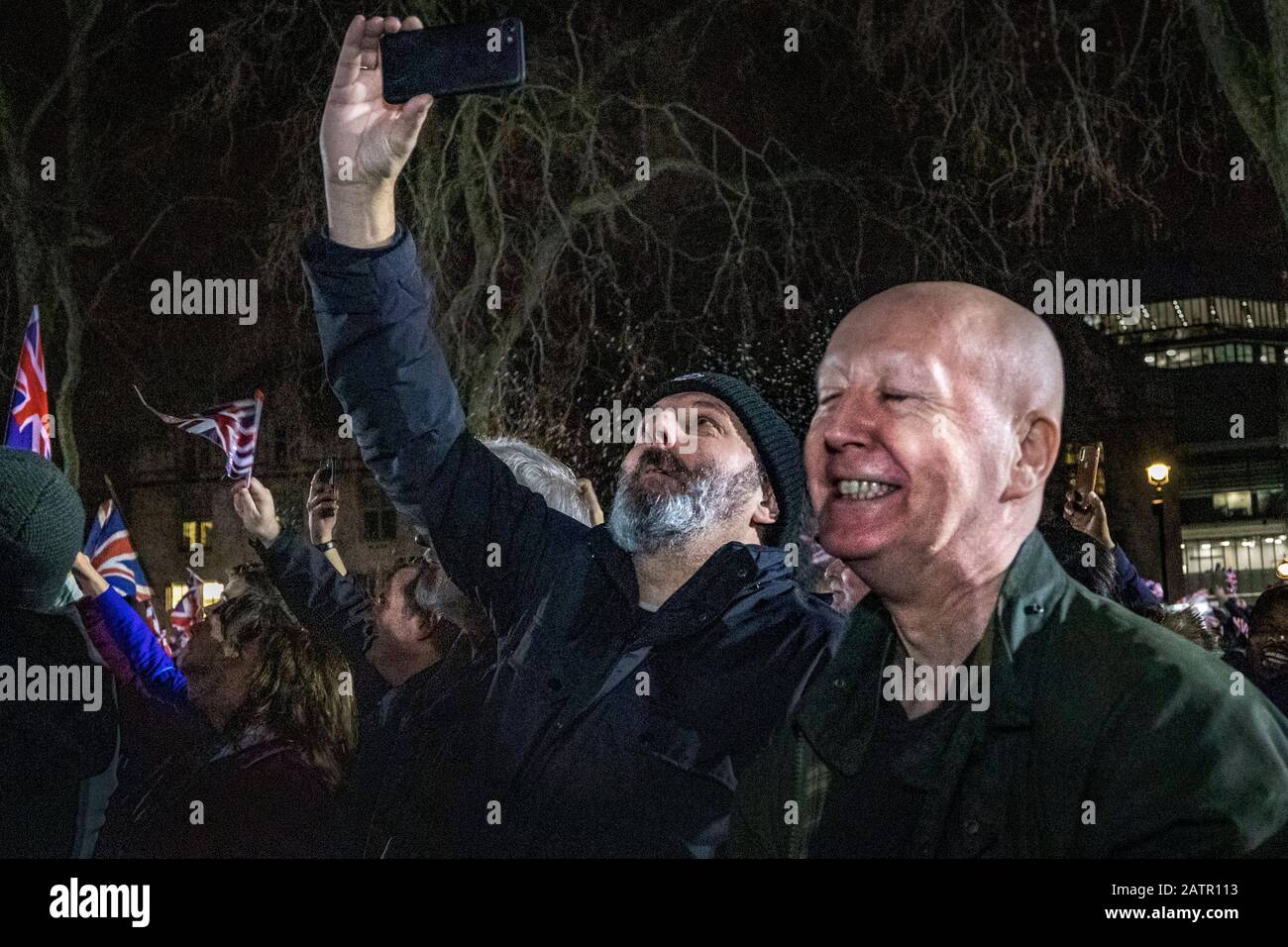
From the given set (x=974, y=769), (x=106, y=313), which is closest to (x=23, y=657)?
(x=106, y=313)

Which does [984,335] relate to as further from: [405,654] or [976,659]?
[405,654]

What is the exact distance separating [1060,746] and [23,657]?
2946mm

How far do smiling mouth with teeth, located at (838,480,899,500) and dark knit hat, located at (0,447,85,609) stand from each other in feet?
→ 7.76

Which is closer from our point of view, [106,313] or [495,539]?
[495,539]

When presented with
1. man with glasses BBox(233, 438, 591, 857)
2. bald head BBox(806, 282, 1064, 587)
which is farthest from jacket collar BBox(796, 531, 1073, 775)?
man with glasses BBox(233, 438, 591, 857)

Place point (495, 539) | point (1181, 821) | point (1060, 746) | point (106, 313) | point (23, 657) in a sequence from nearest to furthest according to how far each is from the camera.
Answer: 1. point (1181, 821)
2. point (1060, 746)
3. point (495, 539)
4. point (23, 657)
5. point (106, 313)

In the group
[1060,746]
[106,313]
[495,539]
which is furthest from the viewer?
[106,313]

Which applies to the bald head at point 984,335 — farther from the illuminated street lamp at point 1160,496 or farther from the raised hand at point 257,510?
the raised hand at point 257,510

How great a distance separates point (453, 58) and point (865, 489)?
62.3 inches

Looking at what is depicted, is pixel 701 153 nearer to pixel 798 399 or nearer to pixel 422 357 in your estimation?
pixel 798 399

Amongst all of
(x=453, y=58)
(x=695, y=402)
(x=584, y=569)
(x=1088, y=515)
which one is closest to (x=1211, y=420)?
(x=1088, y=515)

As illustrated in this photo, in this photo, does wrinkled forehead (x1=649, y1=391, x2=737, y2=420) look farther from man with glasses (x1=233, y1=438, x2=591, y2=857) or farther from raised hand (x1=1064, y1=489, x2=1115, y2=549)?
raised hand (x1=1064, y1=489, x2=1115, y2=549)
